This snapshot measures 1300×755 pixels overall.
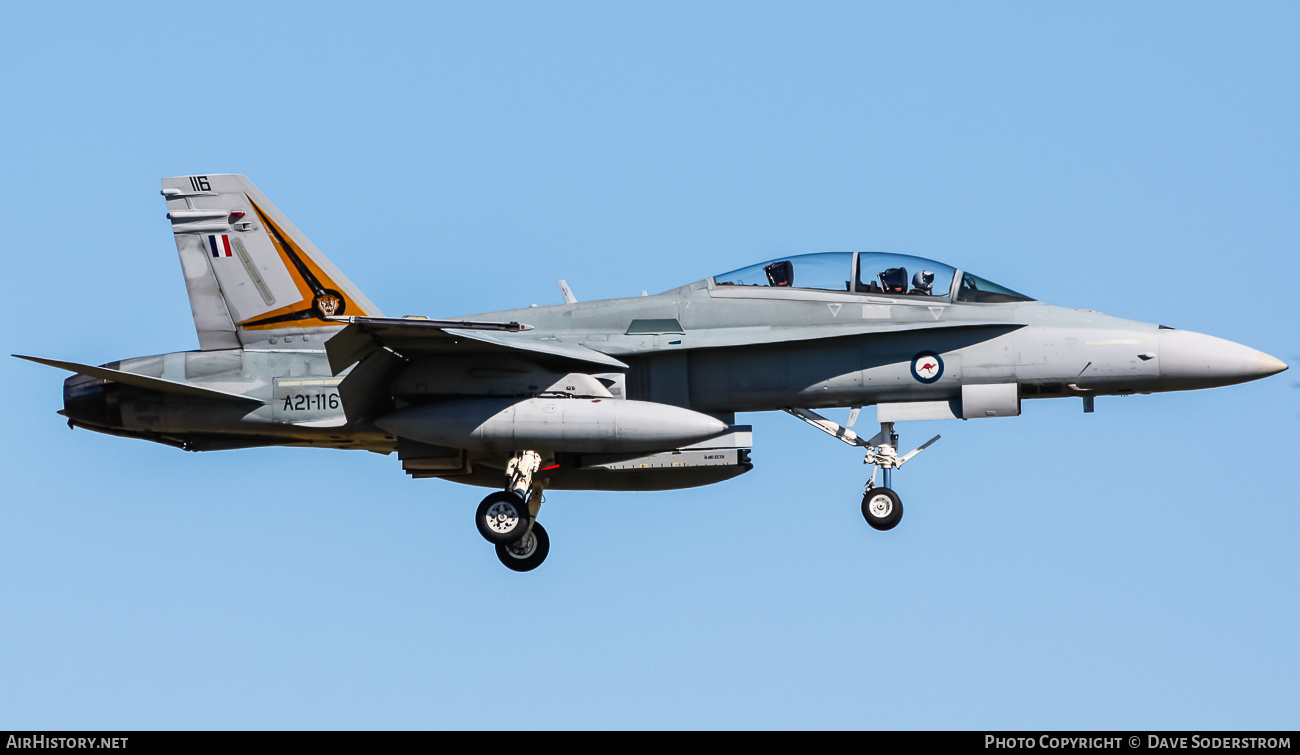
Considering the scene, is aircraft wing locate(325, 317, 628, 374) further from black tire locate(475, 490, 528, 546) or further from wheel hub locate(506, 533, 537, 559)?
wheel hub locate(506, 533, 537, 559)

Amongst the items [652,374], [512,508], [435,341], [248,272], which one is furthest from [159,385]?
[652,374]

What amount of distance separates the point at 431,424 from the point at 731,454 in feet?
10.3

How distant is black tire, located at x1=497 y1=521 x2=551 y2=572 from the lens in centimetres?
1742

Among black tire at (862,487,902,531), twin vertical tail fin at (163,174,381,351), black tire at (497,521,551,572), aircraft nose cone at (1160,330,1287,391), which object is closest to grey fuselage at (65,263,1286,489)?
aircraft nose cone at (1160,330,1287,391)

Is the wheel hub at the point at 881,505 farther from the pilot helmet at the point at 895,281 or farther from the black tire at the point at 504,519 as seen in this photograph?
the black tire at the point at 504,519

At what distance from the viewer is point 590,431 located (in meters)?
15.7

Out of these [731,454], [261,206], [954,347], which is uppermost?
[261,206]

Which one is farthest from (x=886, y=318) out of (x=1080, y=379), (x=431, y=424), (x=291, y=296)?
(x=291, y=296)

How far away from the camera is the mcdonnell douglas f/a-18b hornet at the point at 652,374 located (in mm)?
15906

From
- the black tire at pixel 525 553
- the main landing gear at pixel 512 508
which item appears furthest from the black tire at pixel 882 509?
the black tire at pixel 525 553

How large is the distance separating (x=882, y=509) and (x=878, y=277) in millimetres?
2417

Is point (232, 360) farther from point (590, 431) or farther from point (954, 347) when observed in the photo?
point (954, 347)

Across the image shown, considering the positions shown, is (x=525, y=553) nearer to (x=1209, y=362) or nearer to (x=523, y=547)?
(x=523, y=547)

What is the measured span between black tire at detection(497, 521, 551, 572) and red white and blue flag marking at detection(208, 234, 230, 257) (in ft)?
14.9
